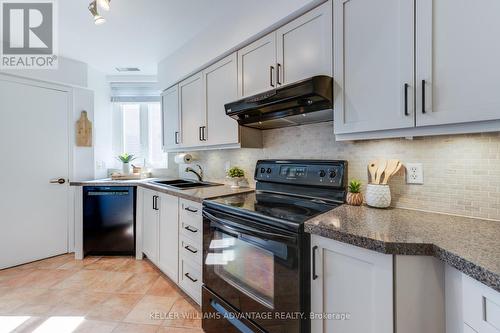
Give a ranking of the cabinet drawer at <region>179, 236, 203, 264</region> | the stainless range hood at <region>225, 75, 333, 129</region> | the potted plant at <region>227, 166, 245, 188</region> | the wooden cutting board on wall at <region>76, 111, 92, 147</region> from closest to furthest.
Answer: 1. the stainless range hood at <region>225, 75, 333, 129</region>
2. the cabinet drawer at <region>179, 236, 203, 264</region>
3. the potted plant at <region>227, 166, 245, 188</region>
4. the wooden cutting board on wall at <region>76, 111, 92, 147</region>

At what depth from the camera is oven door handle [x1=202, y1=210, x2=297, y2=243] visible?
111 centimetres

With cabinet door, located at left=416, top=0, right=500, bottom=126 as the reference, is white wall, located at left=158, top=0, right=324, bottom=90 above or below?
above

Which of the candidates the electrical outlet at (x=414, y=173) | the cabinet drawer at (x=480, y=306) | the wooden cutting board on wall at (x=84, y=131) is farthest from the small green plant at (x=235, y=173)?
the wooden cutting board on wall at (x=84, y=131)

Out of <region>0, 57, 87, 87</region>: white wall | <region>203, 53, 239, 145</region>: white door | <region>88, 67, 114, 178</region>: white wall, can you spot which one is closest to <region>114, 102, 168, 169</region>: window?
<region>88, 67, 114, 178</region>: white wall

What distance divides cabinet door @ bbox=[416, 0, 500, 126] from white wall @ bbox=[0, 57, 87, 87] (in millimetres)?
3607

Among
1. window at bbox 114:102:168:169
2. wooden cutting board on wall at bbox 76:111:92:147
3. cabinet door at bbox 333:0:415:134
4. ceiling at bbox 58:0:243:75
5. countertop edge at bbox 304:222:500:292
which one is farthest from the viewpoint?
window at bbox 114:102:168:169

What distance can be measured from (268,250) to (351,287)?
40 centimetres

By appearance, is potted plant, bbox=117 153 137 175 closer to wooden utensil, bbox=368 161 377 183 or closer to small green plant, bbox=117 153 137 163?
small green plant, bbox=117 153 137 163

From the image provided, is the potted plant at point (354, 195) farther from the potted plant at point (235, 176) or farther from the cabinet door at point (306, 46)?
the potted plant at point (235, 176)

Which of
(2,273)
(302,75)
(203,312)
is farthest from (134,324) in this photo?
(302,75)

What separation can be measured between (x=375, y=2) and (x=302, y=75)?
49cm

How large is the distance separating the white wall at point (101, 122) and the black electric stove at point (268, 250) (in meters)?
2.55

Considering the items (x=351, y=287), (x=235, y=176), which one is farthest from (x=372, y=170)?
(x=235, y=176)
